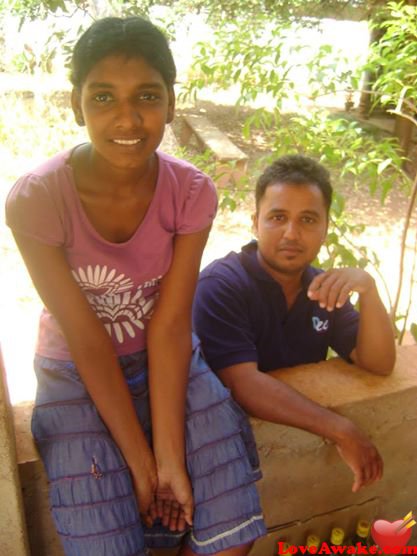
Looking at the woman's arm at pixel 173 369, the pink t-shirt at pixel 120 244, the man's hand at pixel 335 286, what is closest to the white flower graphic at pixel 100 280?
the pink t-shirt at pixel 120 244

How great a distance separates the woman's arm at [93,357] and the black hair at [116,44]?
44 centimetres

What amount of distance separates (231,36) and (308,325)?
4.63ft

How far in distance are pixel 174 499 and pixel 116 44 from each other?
3.57 ft

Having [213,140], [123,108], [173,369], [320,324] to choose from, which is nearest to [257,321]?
[320,324]

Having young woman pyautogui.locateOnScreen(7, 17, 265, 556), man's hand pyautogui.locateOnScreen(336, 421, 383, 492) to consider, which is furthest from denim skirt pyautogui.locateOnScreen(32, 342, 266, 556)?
man's hand pyautogui.locateOnScreen(336, 421, 383, 492)

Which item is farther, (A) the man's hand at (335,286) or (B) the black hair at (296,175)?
(B) the black hair at (296,175)

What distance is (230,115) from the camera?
32.5 ft

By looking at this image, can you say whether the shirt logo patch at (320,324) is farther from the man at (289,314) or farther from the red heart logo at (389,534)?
the red heart logo at (389,534)

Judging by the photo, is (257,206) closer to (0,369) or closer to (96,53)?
(96,53)

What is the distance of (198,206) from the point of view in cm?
149

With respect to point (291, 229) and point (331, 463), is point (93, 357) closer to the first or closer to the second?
point (291, 229)

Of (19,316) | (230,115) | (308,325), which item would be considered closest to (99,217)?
(308,325)

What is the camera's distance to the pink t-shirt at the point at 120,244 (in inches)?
53.6

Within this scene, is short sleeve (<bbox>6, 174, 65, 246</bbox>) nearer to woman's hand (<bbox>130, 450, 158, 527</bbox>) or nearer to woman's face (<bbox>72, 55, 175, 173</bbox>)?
woman's face (<bbox>72, 55, 175, 173</bbox>)
